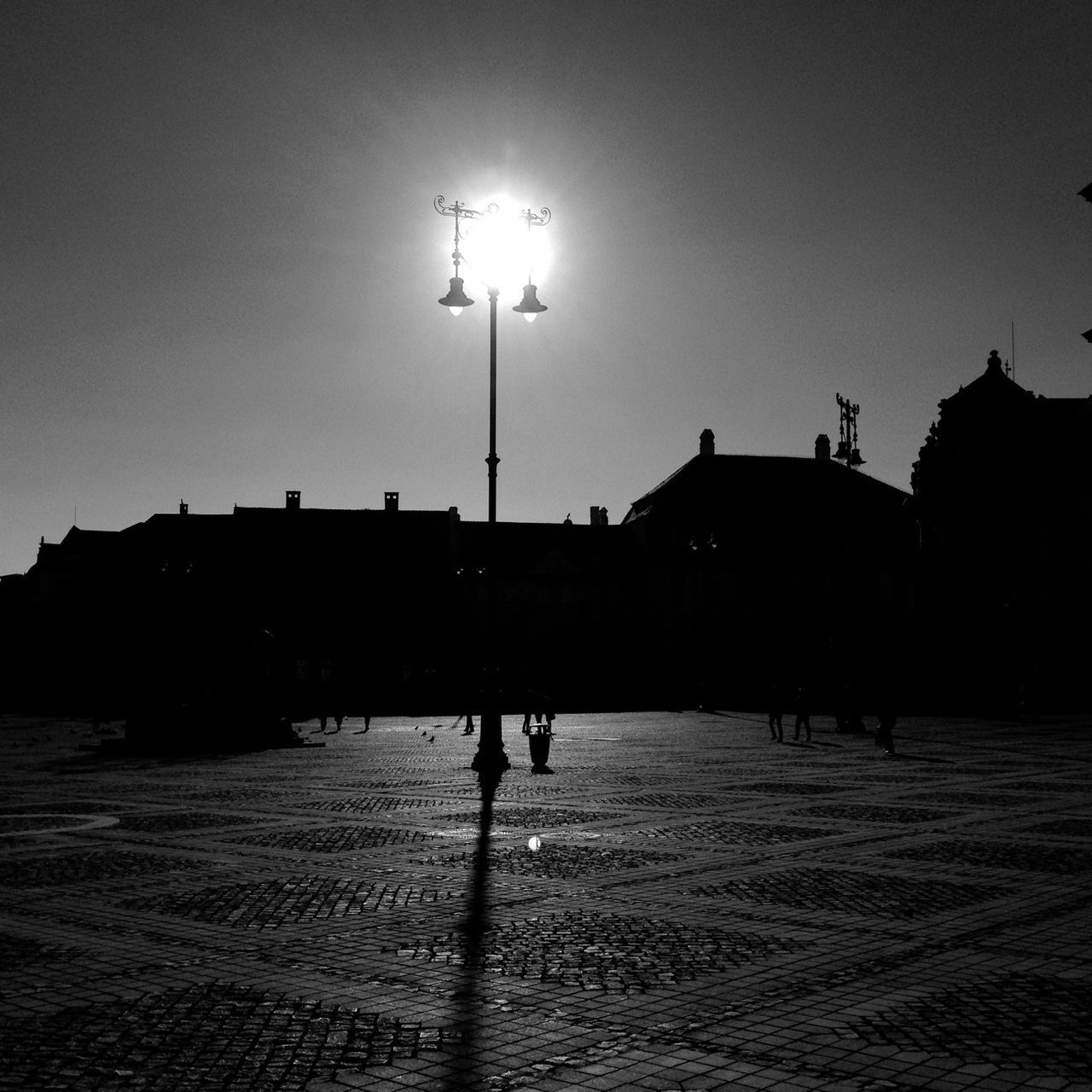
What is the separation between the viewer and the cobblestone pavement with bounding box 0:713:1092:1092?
5.39m

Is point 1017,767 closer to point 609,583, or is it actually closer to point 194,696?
point 194,696

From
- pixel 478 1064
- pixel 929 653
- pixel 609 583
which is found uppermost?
pixel 609 583

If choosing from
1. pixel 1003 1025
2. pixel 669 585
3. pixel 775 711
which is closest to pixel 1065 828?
pixel 1003 1025

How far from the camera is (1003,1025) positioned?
5.87m

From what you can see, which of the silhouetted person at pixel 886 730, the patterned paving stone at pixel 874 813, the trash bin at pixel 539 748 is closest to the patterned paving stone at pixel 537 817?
the patterned paving stone at pixel 874 813

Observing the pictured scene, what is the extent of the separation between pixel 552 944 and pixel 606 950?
40 centimetres

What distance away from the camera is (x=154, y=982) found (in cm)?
678

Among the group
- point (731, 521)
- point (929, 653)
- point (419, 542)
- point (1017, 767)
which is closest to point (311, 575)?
point (419, 542)

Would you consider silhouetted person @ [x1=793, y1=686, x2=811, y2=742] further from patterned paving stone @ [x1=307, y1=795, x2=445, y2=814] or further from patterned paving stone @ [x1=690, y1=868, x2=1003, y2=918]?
patterned paving stone @ [x1=690, y1=868, x2=1003, y2=918]

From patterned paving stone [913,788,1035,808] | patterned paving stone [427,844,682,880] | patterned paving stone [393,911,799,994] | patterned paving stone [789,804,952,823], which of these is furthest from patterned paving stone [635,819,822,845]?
patterned paving stone [393,911,799,994]

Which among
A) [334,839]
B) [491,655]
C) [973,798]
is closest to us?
[334,839]

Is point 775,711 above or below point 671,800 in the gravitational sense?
above

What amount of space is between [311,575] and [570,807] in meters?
63.4

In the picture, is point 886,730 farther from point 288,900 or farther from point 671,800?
point 288,900
